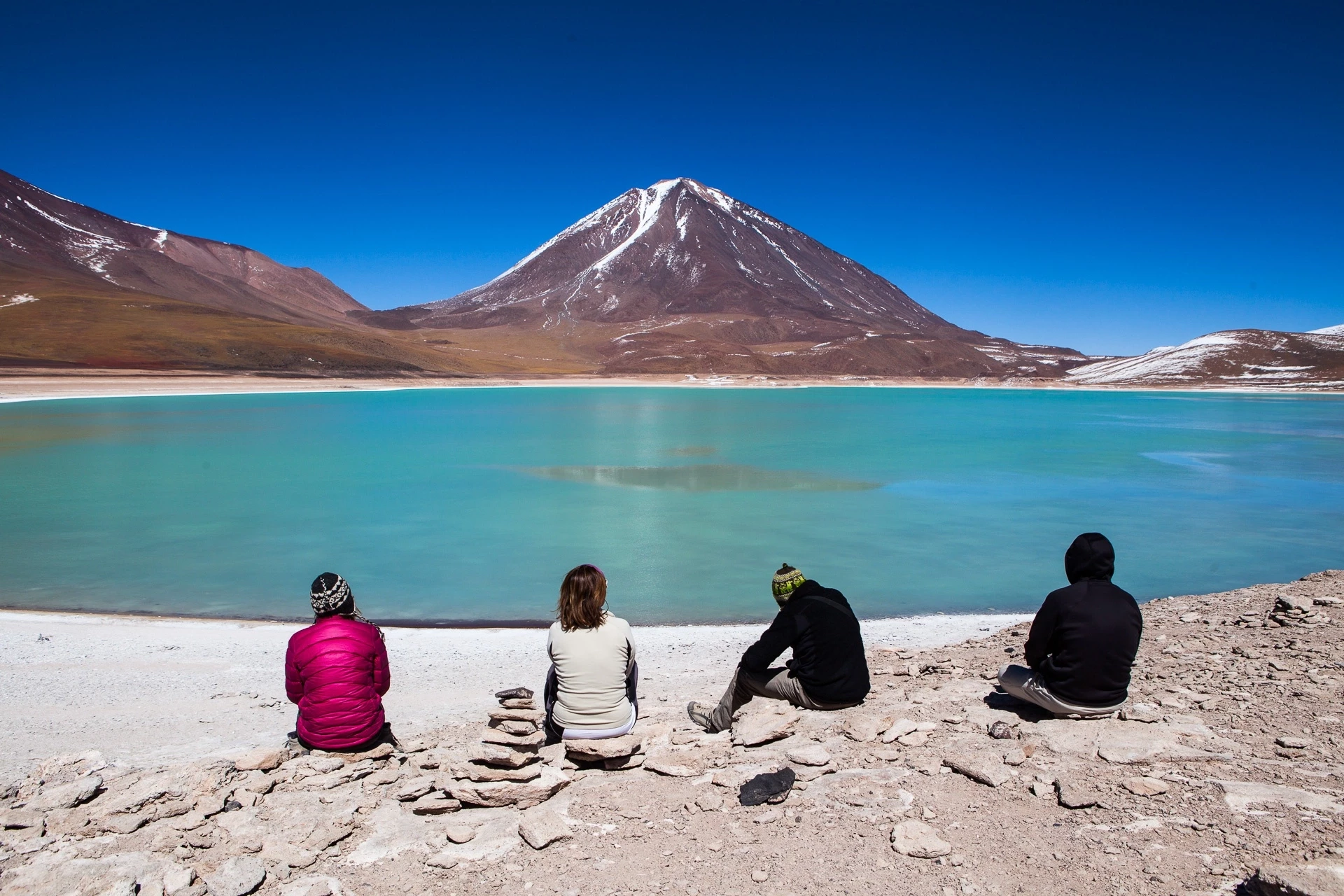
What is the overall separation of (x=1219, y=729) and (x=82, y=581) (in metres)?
11.1

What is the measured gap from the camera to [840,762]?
3.79m

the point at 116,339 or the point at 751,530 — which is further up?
the point at 116,339

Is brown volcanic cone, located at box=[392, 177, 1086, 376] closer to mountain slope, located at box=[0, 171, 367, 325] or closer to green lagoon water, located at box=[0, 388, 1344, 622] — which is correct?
mountain slope, located at box=[0, 171, 367, 325]

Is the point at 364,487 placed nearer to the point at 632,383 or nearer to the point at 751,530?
the point at 751,530

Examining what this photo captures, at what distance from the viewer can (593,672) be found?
402 cm

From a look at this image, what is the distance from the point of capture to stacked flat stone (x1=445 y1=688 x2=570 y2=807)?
11.5 ft

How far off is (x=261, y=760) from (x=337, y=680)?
460 millimetres

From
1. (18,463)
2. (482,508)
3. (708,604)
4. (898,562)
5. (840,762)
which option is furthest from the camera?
(18,463)

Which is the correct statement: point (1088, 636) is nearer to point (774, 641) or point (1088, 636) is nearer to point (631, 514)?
point (774, 641)

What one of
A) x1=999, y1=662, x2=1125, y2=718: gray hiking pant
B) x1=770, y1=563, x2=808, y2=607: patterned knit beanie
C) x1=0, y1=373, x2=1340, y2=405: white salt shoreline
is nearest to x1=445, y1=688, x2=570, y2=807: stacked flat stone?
x1=770, y1=563, x2=808, y2=607: patterned knit beanie

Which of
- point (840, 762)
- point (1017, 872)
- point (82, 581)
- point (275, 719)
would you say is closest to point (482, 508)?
point (82, 581)

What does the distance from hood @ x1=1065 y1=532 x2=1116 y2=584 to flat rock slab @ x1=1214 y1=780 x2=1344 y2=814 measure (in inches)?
38.4

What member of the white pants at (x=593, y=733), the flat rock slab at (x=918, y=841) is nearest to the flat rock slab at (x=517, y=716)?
the white pants at (x=593, y=733)

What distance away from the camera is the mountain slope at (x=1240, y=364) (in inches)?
3999
